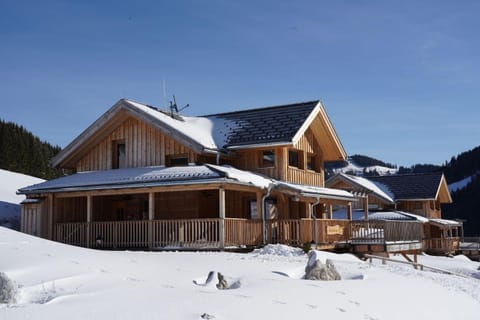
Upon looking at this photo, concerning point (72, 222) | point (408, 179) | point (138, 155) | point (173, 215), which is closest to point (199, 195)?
point (173, 215)

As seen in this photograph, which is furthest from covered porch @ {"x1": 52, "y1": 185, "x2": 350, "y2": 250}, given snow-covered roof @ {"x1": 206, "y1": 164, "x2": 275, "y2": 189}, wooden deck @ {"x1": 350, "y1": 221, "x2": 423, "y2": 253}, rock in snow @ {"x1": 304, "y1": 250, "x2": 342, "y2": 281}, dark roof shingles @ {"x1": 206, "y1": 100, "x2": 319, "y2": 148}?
rock in snow @ {"x1": 304, "y1": 250, "x2": 342, "y2": 281}

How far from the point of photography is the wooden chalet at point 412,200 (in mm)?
45938

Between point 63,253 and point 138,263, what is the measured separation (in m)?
1.83

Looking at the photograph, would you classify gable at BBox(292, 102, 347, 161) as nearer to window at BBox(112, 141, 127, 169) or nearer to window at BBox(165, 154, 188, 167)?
window at BBox(165, 154, 188, 167)

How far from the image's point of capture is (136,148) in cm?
2919

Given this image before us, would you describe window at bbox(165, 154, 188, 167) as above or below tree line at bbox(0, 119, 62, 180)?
below

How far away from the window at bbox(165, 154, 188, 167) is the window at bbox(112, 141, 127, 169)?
8.29 ft

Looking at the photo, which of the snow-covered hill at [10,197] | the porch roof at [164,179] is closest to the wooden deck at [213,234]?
the porch roof at [164,179]

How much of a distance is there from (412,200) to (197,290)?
39751 millimetres

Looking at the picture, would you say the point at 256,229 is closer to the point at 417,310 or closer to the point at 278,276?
the point at 278,276

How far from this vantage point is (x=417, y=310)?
13.6 meters

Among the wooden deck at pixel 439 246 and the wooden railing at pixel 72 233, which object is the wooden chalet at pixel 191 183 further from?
the wooden deck at pixel 439 246

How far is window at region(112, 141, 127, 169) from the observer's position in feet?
98.1

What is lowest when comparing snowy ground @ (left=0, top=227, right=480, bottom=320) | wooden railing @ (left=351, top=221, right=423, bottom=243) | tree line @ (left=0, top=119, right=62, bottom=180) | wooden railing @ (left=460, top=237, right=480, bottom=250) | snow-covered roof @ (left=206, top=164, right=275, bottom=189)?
wooden railing @ (left=460, top=237, right=480, bottom=250)
